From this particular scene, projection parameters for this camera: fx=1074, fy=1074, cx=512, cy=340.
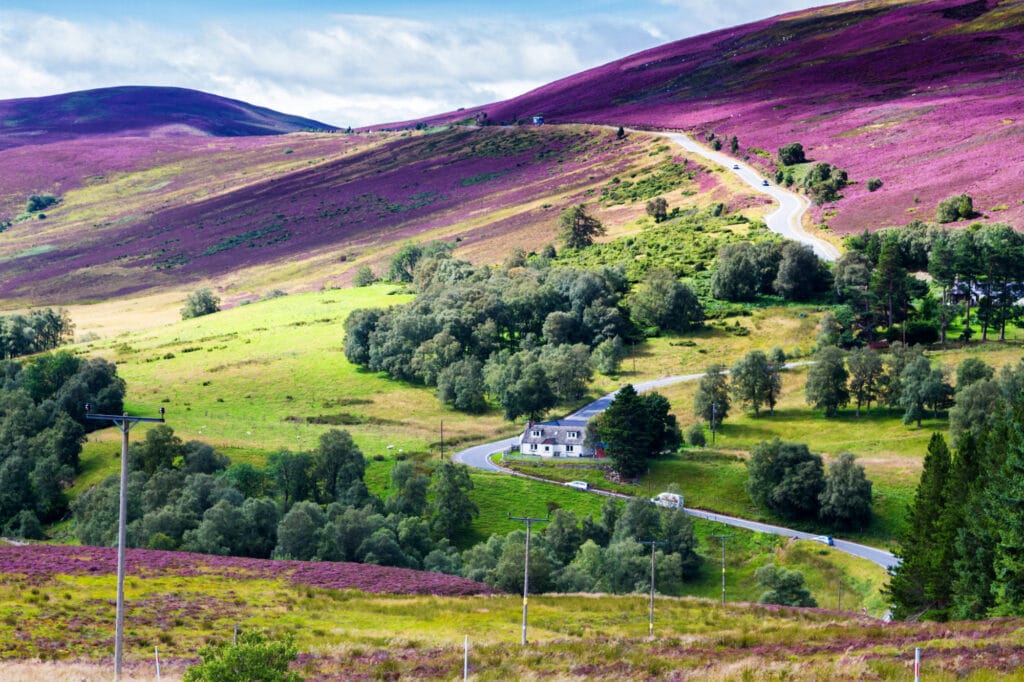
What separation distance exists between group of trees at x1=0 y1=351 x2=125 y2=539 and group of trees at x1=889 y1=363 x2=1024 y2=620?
66.0 metres

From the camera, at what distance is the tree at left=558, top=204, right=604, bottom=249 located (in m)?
156

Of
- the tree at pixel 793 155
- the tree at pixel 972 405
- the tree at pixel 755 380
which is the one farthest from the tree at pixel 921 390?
the tree at pixel 793 155

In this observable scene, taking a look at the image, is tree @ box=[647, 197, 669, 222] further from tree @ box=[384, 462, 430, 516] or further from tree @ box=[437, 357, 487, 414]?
tree @ box=[384, 462, 430, 516]

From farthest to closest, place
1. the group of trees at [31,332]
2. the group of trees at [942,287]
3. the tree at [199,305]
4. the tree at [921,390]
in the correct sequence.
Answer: the tree at [199,305] → the group of trees at [31,332] → the group of trees at [942,287] → the tree at [921,390]

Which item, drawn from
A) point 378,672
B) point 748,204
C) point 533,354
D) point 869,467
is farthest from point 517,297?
point 378,672

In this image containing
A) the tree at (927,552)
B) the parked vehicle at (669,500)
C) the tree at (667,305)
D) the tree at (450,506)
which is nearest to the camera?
the tree at (927,552)

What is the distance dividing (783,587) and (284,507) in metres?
37.6

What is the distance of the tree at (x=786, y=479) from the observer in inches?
3194

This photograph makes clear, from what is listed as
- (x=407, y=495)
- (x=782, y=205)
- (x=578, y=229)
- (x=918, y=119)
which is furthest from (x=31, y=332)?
(x=918, y=119)

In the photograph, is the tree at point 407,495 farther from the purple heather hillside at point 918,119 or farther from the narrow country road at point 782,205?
the purple heather hillside at point 918,119

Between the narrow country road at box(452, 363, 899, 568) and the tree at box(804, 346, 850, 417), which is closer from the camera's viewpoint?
the narrow country road at box(452, 363, 899, 568)

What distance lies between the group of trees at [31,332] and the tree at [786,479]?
4016 inches

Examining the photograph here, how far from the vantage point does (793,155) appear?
163 metres

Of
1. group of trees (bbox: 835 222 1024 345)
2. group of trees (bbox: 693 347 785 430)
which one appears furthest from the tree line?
group of trees (bbox: 835 222 1024 345)
